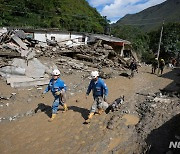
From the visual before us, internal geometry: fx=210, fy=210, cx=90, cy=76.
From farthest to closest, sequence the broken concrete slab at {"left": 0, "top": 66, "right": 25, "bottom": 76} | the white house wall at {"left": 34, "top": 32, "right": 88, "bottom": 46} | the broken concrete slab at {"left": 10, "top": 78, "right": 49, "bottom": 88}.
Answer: the white house wall at {"left": 34, "top": 32, "right": 88, "bottom": 46}
the broken concrete slab at {"left": 0, "top": 66, "right": 25, "bottom": 76}
the broken concrete slab at {"left": 10, "top": 78, "right": 49, "bottom": 88}

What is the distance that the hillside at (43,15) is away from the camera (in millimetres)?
38844

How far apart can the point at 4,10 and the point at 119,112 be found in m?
38.7

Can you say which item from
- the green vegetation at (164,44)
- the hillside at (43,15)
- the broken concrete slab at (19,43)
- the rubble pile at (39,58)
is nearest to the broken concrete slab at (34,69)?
the rubble pile at (39,58)

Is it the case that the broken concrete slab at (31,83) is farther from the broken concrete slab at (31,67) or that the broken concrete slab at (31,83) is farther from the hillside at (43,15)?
the hillside at (43,15)

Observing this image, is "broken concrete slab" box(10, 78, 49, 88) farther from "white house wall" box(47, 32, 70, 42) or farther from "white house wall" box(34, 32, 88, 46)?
"white house wall" box(47, 32, 70, 42)

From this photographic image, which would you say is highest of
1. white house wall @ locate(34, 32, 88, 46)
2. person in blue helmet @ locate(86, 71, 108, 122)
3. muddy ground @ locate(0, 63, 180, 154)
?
white house wall @ locate(34, 32, 88, 46)

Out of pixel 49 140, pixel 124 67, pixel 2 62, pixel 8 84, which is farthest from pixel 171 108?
pixel 124 67

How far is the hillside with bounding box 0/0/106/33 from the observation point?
38844 mm

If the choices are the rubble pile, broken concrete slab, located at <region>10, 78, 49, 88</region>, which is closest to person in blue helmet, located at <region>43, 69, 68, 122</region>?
broken concrete slab, located at <region>10, 78, 49, 88</region>

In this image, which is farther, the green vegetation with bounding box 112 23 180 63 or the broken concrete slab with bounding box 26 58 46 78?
the green vegetation with bounding box 112 23 180 63

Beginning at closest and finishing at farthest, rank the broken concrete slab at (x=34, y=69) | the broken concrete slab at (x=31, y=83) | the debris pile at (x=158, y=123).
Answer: the debris pile at (x=158, y=123) < the broken concrete slab at (x=31, y=83) < the broken concrete slab at (x=34, y=69)

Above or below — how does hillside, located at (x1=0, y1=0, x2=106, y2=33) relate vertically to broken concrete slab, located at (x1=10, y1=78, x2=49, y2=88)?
above

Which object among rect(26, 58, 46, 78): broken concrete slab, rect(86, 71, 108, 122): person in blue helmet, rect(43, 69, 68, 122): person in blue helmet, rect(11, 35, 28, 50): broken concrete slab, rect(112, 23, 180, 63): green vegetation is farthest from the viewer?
rect(112, 23, 180, 63): green vegetation

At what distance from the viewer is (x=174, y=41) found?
3809cm
